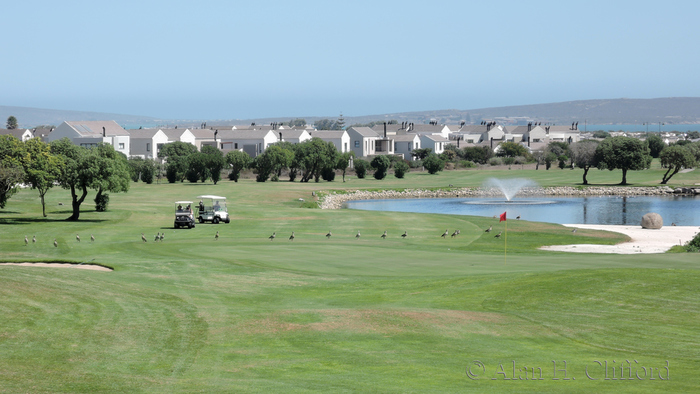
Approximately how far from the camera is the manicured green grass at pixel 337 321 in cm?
1352

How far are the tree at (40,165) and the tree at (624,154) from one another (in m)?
91.6

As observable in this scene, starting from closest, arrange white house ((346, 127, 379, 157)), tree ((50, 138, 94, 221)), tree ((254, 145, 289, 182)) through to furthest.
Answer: tree ((50, 138, 94, 221)) < tree ((254, 145, 289, 182)) < white house ((346, 127, 379, 157))

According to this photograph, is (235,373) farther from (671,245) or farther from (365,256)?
(671,245)

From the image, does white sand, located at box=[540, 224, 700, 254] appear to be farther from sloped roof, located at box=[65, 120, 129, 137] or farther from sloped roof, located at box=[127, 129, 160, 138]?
sloped roof, located at box=[127, 129, 160, 138]

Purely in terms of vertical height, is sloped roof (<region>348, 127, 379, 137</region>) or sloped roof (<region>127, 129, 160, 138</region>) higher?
sloped roof (<region>348, 127, 379, 137</region>)

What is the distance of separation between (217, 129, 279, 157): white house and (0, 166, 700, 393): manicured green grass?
394ft

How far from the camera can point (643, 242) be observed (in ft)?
162

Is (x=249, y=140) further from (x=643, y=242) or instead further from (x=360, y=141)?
(x=643, y=242)

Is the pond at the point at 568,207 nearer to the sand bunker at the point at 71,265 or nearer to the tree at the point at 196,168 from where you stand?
the tree at the point at 196,168

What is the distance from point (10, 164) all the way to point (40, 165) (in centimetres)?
205

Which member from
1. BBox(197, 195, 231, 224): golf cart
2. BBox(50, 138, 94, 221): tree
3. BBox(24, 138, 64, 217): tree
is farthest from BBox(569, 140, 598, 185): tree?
BBox(24, 138, 64, 217): tree

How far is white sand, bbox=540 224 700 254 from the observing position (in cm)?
4383

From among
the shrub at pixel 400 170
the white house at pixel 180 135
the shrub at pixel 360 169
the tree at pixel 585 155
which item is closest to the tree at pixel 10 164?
the shrub at pixel 360 169

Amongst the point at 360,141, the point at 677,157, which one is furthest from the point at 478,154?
the point at 677,157
